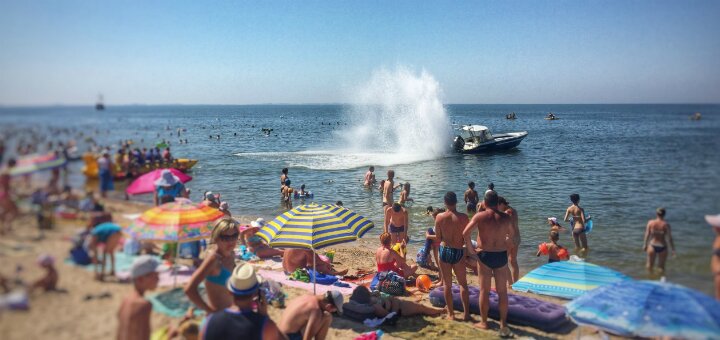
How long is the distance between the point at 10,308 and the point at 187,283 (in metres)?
1.64

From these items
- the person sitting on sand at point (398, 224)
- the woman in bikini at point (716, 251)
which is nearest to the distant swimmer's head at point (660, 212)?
the woman in bikini at point (716, 251)

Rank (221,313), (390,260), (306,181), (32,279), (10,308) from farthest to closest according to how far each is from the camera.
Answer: (306,181), (390,260), (221,313), (32,279), (10,308)

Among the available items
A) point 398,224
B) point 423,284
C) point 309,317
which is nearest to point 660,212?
point 423,284

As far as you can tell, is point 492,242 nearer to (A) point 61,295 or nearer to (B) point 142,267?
(B) point 142,267

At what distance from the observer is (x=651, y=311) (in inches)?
167

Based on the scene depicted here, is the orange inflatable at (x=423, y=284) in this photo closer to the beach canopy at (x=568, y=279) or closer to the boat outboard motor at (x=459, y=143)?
the beach canopy at (x=568, y=279)

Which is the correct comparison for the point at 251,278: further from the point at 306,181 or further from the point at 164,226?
the point at 306,181

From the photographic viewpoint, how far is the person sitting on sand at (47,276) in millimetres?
3680

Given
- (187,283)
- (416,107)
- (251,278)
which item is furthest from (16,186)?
(416,107)

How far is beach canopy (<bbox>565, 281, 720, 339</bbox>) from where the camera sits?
404 centimetres

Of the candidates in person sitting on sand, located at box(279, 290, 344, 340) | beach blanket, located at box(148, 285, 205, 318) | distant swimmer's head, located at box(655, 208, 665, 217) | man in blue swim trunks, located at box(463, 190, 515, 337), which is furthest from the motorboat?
beach blanket, located at box(148, 285, 205, 318)

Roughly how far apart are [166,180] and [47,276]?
10.8 ft

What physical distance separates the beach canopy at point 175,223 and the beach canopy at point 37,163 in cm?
96

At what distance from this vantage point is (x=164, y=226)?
5.52 meters
